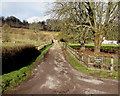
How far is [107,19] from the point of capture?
706 inches

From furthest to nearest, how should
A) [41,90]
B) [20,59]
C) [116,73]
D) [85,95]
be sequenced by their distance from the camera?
[20,59]
[116,73]
[41,90]
[85,95]

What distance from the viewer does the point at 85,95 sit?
541cm

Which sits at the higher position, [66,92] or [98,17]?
[98,17]

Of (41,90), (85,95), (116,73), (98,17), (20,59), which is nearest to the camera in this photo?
(85,95)

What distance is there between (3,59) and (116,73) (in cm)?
834

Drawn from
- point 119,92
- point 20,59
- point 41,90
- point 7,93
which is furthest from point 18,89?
point 20,59

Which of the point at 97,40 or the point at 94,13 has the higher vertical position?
the point at 94,13

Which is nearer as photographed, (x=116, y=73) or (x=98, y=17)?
(x=116, y=73)

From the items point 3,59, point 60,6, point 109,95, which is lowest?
point 109,95

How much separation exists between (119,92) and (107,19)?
14406mm

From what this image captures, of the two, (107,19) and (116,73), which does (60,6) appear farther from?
(116,73)

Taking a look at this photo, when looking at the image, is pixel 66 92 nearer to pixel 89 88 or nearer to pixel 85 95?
pixel 85 95

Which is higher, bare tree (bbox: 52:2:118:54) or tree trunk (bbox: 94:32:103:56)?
bare tree (bbox: 52:2:118:54)

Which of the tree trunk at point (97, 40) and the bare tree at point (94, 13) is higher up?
the bare tree at point (94, 13)
